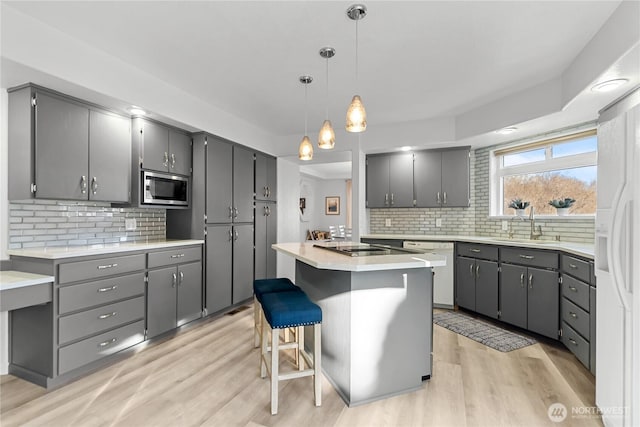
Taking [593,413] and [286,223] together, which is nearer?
[593,413]

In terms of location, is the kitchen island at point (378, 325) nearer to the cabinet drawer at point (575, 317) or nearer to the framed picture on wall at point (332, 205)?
the cabinet drawer at point (575, 317)

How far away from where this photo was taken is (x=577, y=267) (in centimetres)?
278

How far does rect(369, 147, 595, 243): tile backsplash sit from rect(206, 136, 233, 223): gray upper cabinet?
233 centimetres

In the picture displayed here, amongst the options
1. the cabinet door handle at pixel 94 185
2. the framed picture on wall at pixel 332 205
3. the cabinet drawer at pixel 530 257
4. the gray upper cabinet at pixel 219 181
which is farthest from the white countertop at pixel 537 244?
the framed picture on wall at pixel 332 205

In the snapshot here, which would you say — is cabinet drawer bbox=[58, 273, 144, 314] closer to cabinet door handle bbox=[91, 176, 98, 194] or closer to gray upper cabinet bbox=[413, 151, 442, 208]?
cabinet door handle bbox=[91, 176, 98, 194]

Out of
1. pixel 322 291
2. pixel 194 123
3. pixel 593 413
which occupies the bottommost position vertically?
pixel 593 413

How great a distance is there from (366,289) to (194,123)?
2681mm

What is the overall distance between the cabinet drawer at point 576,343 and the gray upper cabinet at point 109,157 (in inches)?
164

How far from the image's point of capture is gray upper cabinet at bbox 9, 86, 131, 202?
8.03 feet

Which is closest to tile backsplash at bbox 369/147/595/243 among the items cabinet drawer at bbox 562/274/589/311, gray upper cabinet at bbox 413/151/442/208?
gray upper cabinet at bbox 413/151/442/208

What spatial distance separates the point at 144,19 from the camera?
220cm

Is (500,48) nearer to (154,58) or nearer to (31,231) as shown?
(154,58)

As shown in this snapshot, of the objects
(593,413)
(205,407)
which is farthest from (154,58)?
(593,413)

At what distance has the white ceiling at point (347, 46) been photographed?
209cm
